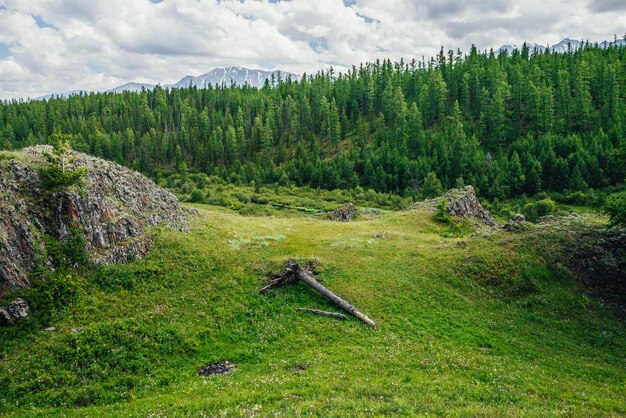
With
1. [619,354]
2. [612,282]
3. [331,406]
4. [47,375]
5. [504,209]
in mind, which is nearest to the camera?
[331,406]

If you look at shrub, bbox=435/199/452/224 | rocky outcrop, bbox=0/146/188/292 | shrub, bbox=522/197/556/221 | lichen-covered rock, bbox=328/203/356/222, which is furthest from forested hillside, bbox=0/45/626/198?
rocky outcrop, bbox=0/146/188/292

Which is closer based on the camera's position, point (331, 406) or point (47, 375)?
point (331, 406)

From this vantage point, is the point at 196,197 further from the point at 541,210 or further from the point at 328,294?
the point at 541,210

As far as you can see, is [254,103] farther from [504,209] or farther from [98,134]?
[504,209]

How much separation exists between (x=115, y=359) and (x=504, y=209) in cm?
8344

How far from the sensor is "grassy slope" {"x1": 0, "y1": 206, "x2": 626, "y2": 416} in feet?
56.3

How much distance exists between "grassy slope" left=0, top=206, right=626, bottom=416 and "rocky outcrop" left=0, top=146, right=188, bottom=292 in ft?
9.24

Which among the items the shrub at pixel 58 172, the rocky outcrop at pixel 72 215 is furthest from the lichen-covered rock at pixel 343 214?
the shrub at pixel 58 172

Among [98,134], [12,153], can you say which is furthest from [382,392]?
Answer: [98,134]

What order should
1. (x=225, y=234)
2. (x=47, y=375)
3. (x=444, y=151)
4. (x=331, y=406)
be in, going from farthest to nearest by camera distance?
(x=444, y=151) < (x=225, y=234) < (x=47, y=375) < (x=331, y=406)

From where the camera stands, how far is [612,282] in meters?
29.8

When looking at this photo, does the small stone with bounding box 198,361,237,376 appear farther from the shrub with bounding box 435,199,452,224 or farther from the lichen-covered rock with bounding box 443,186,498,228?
the lichen-covered rock with bounding box 443,186,498,228

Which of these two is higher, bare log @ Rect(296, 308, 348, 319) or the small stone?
bare log @ Rect(296, 308, 348, 319)

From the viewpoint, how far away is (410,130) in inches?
5012
